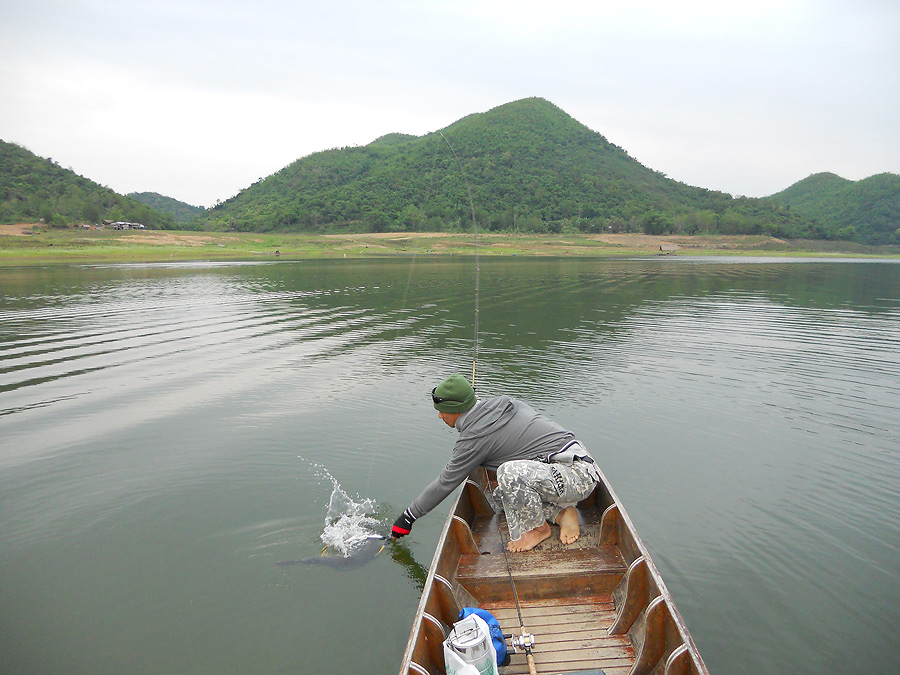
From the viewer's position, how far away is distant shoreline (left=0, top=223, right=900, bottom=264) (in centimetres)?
6538

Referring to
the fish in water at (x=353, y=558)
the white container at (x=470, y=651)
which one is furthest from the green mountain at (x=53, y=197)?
the white container at (x=470, y=651)

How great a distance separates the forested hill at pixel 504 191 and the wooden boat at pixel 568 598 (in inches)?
2149

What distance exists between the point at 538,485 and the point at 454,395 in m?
1.16

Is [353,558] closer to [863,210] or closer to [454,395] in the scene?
[454,395]

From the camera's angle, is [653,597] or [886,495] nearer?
[653,597]

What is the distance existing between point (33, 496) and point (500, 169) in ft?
389

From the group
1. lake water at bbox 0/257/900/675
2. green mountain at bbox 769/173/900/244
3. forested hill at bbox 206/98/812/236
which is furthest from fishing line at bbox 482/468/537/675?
green mountain at bbox 769/173/900/244

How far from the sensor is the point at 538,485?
194 inches

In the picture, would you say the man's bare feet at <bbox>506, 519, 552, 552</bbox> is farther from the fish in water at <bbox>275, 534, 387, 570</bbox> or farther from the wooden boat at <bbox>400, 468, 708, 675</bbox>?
the fish in water at <bbox>275, 534, 387, 570</bbox>

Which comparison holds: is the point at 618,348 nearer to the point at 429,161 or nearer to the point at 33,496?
the point at 33,496

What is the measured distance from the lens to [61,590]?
18.2ft

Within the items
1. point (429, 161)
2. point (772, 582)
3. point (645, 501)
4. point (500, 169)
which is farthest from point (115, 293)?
point (500, 169)

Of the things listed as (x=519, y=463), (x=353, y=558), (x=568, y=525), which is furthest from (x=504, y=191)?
(x=519, y=463)

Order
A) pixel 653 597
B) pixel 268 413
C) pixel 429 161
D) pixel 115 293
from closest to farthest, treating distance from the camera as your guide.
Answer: pixel 653 597 < pixel 268 413 < pixel 115 293 < pixel 429 161
